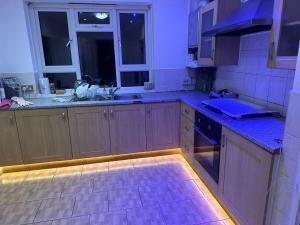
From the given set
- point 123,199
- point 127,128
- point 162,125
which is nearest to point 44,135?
point 127,128

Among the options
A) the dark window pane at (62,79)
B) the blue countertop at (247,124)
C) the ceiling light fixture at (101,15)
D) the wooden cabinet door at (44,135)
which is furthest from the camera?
the dark window pane at (62,79)

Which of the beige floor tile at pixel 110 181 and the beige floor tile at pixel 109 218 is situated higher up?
the beige floor tile at pixel 110 181

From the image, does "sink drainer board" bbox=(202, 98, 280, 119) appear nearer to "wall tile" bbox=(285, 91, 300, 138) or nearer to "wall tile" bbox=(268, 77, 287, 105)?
"wall tile" bbox=(268, 77, 287, 105)

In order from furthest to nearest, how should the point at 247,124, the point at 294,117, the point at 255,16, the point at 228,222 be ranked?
the point at 228,222
the point at 247,124
the point at 255,16
the point at 294,117

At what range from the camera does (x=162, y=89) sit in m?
3.30

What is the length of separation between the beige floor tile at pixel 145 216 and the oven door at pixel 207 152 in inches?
24.2

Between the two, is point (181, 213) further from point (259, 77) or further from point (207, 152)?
point (259, 77)

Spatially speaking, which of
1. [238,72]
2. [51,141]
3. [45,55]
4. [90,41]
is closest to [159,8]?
[90,41]

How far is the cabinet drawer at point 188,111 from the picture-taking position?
8.05 ft

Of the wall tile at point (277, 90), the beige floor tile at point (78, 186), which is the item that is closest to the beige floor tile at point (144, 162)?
the beige floor tile at point (78, 186)

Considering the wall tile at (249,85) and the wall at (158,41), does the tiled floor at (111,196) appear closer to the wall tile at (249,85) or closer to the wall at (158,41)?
the wall tile at (249,85)

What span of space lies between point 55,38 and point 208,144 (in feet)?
8.19

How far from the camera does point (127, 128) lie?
278 centimetres

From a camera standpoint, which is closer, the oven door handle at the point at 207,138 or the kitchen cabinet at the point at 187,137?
the oven door handle at the point at 207,138
